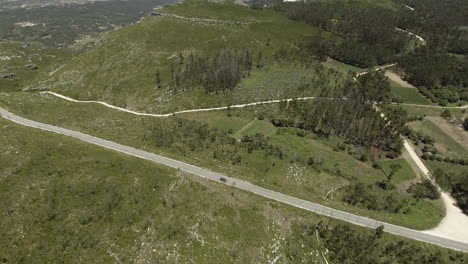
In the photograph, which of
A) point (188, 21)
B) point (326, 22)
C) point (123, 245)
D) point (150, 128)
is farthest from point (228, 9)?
point (123, 245)

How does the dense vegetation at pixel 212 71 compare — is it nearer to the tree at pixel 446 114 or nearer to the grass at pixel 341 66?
the grass at pixel 341 66

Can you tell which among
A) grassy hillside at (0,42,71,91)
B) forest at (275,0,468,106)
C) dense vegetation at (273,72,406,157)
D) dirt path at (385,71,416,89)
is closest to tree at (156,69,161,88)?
dense vegetation at (273,72,406,157)

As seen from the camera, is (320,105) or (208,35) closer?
(320,105)

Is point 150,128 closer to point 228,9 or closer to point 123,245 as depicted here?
point 123,245

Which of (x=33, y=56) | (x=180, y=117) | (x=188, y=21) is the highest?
(x=188, y=21)

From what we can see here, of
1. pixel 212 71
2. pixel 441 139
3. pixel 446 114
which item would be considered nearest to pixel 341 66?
pixel 446 114

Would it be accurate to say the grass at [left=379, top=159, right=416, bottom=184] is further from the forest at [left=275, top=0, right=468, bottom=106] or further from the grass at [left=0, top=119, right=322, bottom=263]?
the forest at [left=275, top=0, right=468, bottom=106]

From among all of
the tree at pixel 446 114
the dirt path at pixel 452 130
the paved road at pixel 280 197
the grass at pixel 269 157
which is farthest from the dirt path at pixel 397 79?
the paved road at pixel 280 197
